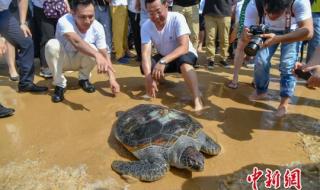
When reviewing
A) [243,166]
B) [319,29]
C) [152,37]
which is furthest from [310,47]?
[243,166]

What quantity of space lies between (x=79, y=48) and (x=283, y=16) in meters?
2.46

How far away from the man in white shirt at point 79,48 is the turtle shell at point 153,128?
37.5 inches

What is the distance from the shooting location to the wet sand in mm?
3066

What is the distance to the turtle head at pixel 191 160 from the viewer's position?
2953 mm

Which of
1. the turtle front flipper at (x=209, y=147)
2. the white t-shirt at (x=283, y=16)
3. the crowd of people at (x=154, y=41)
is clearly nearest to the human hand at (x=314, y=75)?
the crowd of people at (x=154, y=41)

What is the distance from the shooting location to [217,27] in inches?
249

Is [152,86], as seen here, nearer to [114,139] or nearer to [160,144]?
[114,139]

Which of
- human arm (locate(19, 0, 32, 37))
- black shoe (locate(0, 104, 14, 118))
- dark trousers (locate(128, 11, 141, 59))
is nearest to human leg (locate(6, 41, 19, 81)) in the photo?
human arm (locate(19, 0, 32, 37))

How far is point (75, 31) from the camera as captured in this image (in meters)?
4.58

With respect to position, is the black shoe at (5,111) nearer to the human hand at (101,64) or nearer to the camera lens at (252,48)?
the human hand at (101,64)

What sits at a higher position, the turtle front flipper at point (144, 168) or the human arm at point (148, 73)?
the human arm at point (148, 73)

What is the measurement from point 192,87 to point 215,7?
7.27 ft

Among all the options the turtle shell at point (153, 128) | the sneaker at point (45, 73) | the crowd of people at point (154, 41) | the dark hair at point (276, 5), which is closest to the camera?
the turtle shell at point (153, 128)

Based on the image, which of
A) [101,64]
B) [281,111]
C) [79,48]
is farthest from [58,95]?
[281,111]
